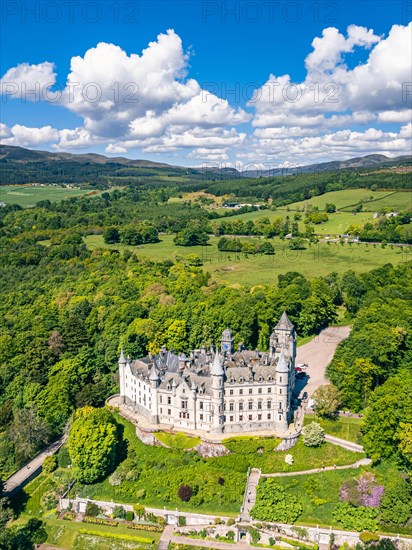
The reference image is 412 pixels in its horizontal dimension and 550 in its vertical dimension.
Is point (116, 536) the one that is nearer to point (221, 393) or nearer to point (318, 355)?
point (221, 393)

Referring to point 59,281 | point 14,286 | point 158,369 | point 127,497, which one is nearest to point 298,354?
point 158,369

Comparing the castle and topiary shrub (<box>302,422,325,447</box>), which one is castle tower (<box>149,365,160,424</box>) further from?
topiary shrub (<box>302,422,325,447</box>)

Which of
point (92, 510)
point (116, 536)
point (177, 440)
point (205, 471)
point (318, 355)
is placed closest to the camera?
point (116, 536)

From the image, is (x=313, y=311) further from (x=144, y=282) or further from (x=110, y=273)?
(x=110, y=273)

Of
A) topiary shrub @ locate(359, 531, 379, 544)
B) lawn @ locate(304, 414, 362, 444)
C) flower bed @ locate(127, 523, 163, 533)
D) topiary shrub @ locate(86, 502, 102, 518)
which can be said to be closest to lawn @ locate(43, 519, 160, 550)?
flower bed @ locate(127, 523, 163, 533)

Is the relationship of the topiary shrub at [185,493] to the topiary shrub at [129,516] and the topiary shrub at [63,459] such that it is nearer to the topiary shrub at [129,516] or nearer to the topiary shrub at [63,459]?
the topiary shrub at [129,516]

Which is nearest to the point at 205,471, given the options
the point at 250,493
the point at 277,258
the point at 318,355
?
the point at 250,493

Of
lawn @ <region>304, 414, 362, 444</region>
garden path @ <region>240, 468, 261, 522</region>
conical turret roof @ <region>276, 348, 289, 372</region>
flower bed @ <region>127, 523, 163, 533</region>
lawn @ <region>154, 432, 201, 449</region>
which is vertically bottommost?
flower bed @ <region>127, 523, 163, 533</region>
